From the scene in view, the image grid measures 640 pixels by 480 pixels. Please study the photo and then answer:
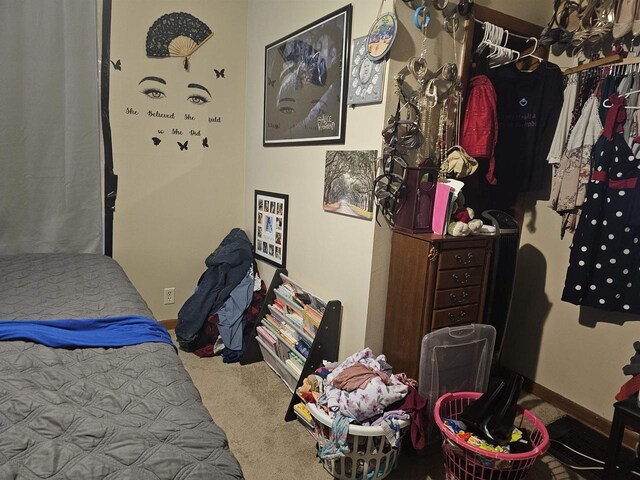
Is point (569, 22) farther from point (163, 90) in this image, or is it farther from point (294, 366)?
point (163, 90)

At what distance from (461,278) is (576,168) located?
85 cm

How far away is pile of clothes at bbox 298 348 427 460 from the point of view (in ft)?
5.14

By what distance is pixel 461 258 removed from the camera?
70.7 inches

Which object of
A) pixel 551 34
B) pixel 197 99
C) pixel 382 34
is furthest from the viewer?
pixel 197 99

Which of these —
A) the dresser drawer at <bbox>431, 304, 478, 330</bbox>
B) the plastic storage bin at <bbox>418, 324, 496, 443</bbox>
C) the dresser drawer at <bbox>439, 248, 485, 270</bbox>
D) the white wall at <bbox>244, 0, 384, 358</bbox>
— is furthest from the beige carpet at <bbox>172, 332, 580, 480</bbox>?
the dresser drawer at <bbox>439, 248, 485, 270</bbox>

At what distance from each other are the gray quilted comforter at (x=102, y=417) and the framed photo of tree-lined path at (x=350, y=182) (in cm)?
106

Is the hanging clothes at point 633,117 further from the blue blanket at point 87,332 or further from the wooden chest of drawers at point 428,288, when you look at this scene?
the blue blanket at point 87,332

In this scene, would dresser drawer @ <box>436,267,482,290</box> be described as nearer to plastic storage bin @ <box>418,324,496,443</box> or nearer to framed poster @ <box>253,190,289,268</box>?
plastic storage bin @ <box>418,324,496,443</box>

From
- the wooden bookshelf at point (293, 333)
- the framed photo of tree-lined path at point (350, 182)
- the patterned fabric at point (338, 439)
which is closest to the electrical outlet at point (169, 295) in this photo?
the wooden bookshelf at point (293, 333)

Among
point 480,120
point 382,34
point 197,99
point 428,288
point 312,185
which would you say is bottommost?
point 428,288

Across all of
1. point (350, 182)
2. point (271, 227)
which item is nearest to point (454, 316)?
point (350, 182)

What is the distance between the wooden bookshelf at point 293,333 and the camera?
2.07 meters

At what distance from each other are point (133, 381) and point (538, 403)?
7.22 ft

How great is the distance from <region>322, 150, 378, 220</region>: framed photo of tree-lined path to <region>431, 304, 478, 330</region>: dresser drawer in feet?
1.74
